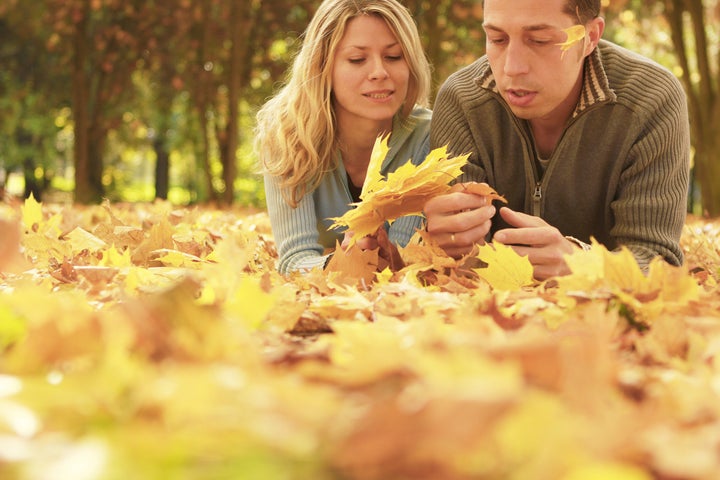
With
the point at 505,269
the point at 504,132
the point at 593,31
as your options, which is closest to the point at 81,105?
the point at 504,132

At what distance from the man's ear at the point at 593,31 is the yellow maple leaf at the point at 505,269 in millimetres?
1232

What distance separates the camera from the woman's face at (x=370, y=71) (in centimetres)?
320

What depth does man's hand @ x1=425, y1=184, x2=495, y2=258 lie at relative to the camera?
2.09 meters

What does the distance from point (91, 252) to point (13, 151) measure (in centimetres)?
1411

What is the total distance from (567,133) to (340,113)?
1051mm

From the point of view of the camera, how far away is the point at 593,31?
271cm

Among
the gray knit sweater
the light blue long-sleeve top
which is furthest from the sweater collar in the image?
the light blue long-sleeve top

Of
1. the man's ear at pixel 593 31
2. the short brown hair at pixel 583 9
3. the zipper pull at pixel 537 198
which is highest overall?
the short brown hair at pixel 583 9

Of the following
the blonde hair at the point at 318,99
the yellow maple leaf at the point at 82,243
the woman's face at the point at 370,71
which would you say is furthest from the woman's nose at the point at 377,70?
the yellow maple leaf at the point at 82,243

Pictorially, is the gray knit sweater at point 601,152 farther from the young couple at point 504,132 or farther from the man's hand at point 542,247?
the man's hand at point 542,247

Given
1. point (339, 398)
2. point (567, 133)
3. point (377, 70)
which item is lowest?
point (339, 398)

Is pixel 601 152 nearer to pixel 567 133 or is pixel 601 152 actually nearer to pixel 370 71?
pixel 567 133

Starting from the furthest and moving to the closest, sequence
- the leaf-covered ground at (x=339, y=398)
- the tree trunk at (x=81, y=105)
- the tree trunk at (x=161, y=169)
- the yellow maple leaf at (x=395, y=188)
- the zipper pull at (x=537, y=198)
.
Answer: the tree trunk at (x=161, y=169) → the tree trunk at (x=81, y=105) → the zipper pull at (x=537, y=198) → the yellow maple leaf at (x=395, y=188) → the leaf-covered ground at (x=339, y=398)

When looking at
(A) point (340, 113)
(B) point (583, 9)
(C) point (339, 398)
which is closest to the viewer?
(C) point (339, 398)
